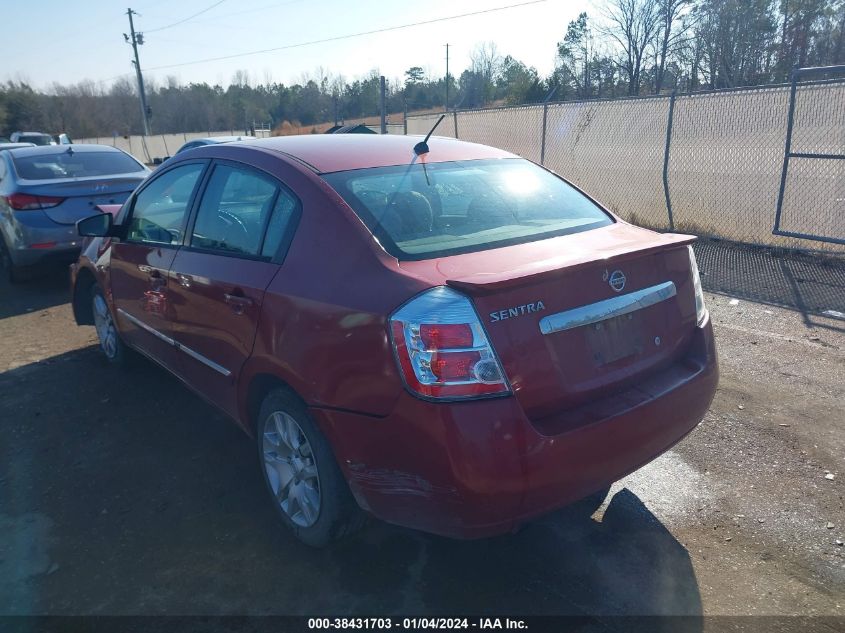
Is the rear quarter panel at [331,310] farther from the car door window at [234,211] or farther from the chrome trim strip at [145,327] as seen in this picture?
the chrome trim strip at [145,327]

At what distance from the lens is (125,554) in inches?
119

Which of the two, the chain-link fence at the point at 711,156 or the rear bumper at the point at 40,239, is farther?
the chain-link fence at the point at 711,156

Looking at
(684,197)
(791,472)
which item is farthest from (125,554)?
(684,197)

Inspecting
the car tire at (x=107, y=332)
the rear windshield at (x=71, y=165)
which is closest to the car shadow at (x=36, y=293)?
the rear windshield at (x=71, y=165)

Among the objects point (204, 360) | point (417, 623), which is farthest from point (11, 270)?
point (417, 623)

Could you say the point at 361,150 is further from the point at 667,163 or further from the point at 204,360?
the point at 667,163

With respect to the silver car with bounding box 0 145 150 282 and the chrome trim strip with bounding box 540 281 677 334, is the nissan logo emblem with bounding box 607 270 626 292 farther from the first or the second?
the silver car with bounding box 0 145 150 282

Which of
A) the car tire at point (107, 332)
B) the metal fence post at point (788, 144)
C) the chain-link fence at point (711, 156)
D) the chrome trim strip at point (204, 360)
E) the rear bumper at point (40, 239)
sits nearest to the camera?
the chrome trim strip at point (204, 360)

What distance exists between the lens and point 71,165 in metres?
8.29

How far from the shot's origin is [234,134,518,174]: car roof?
127 inches

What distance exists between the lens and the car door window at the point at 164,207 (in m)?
3.89

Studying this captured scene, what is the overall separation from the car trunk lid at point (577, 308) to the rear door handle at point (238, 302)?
0.90m

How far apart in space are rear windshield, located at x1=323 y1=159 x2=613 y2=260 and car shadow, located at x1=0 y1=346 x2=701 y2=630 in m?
1.35

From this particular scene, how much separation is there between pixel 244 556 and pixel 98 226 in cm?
275
